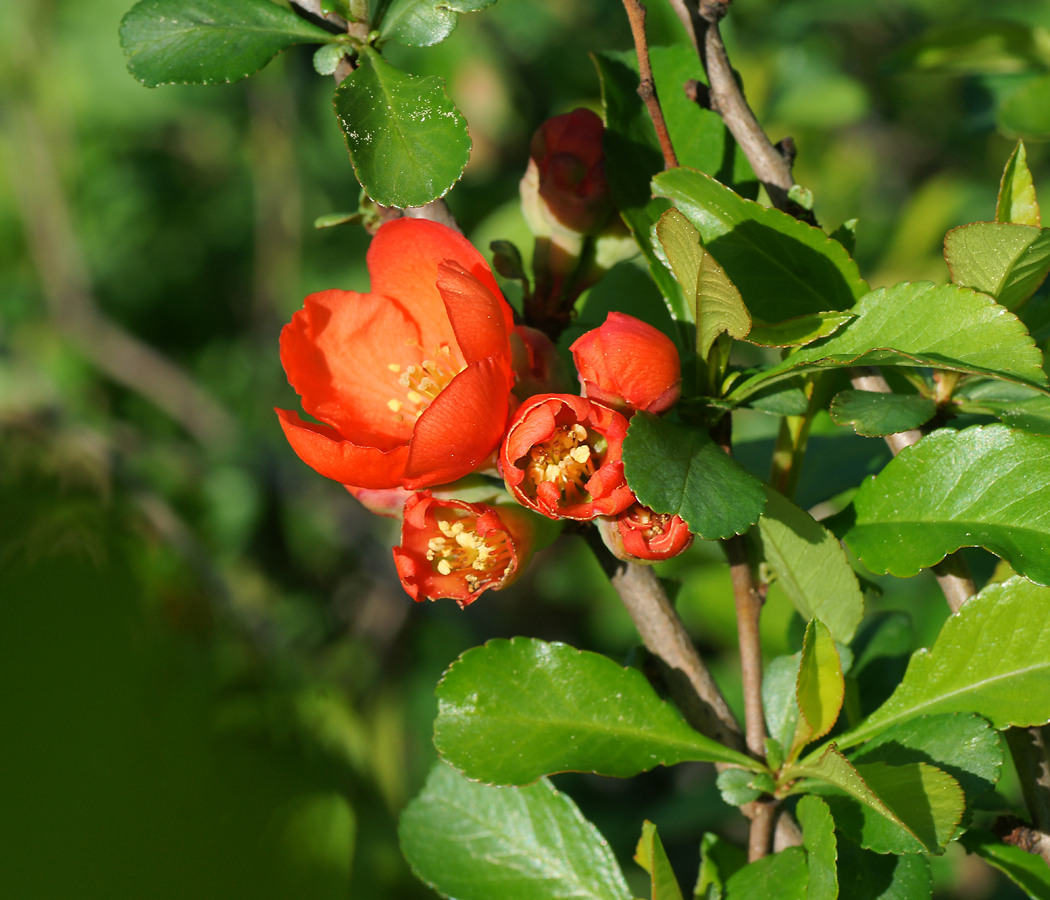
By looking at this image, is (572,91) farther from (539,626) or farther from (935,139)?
(935,139)

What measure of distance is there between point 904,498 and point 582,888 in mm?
455

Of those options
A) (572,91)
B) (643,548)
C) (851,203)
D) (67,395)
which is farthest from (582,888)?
(67,395)

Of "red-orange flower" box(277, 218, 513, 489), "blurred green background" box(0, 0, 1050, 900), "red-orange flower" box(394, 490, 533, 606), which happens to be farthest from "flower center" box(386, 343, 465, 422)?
"blurred green background" box(0, 0, 1050, 900)

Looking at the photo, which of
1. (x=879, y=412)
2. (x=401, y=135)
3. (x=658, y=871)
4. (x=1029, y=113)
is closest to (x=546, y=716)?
(x=658, y=871)

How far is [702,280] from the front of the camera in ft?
1.79

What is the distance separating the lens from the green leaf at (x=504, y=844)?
0.79 metres

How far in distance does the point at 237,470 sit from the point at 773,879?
2.18 m

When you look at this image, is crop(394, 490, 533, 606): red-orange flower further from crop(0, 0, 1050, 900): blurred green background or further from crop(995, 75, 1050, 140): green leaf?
crop(0, 0, 1050, 900): blurred green background

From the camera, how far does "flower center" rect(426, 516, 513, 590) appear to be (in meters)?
0.67

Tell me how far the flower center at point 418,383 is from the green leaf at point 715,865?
0.46 metres

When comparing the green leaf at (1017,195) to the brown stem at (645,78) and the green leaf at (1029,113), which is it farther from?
the green leaf at (1029,113)

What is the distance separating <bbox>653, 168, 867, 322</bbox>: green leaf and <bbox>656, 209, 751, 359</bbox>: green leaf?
0.07 m

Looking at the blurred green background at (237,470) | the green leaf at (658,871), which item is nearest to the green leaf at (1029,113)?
the blurred green background at (237,470)

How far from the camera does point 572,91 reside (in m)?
2.05
